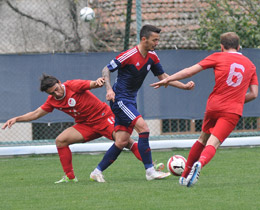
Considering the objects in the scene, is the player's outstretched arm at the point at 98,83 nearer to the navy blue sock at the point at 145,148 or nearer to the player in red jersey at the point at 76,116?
the player in red jersey at the point at 76,116

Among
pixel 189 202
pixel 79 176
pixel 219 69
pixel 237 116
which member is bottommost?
pixel 79 176

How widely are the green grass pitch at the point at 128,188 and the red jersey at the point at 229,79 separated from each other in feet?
2.88

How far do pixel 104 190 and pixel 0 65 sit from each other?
204 inches

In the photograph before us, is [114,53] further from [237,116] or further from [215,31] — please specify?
[237,116]

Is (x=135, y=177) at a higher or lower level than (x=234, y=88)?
lower

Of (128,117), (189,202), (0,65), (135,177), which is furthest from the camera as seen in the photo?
(0,65)

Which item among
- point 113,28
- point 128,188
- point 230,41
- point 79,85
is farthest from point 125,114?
point 113,28

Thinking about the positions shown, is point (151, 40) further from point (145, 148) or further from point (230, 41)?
point (145, 148)

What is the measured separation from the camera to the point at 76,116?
787 centimetres

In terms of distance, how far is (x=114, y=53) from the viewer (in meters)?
11.3

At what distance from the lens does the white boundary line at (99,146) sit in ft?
36.5

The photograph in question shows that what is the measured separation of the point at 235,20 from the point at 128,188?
6894 mm

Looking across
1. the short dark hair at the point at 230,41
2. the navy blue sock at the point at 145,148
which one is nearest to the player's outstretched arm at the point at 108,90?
the navy blue sock at the point at 145,148

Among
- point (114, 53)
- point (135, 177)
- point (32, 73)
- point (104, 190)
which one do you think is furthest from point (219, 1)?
point (104, 190)
